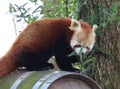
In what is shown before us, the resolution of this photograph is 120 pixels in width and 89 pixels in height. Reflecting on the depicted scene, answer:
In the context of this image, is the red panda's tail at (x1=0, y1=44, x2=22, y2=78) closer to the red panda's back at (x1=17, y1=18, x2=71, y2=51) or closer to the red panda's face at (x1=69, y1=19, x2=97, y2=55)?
the red panda's back at (x1=17, y1=18, x2=71, y2=51)

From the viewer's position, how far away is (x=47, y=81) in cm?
199

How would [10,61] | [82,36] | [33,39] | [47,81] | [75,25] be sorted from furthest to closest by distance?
[82,36]
[75,25]
[33,39]
[10,61]
[47,81]

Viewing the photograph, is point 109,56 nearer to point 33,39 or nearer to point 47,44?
point 47,44

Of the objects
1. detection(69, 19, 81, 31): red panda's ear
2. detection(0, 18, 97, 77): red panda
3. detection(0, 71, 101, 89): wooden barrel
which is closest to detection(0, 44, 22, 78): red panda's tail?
detection(0, 18, 97, 77): red panda

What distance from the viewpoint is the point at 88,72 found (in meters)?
2.71

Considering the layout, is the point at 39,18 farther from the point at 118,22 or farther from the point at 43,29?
the point at 118,22

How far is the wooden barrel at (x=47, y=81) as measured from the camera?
6.59ft

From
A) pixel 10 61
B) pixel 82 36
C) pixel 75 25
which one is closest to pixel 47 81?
pixel 10 61

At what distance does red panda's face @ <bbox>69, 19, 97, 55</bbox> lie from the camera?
106 inches

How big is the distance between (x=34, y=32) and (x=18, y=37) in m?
0.14

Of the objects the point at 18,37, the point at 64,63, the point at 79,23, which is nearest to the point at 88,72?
the point at 64,63

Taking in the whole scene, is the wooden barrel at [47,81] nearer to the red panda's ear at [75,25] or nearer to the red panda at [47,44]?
the red panda at [47,44]

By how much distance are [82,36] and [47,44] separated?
1.22 ft

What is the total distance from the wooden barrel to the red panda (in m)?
0.23
